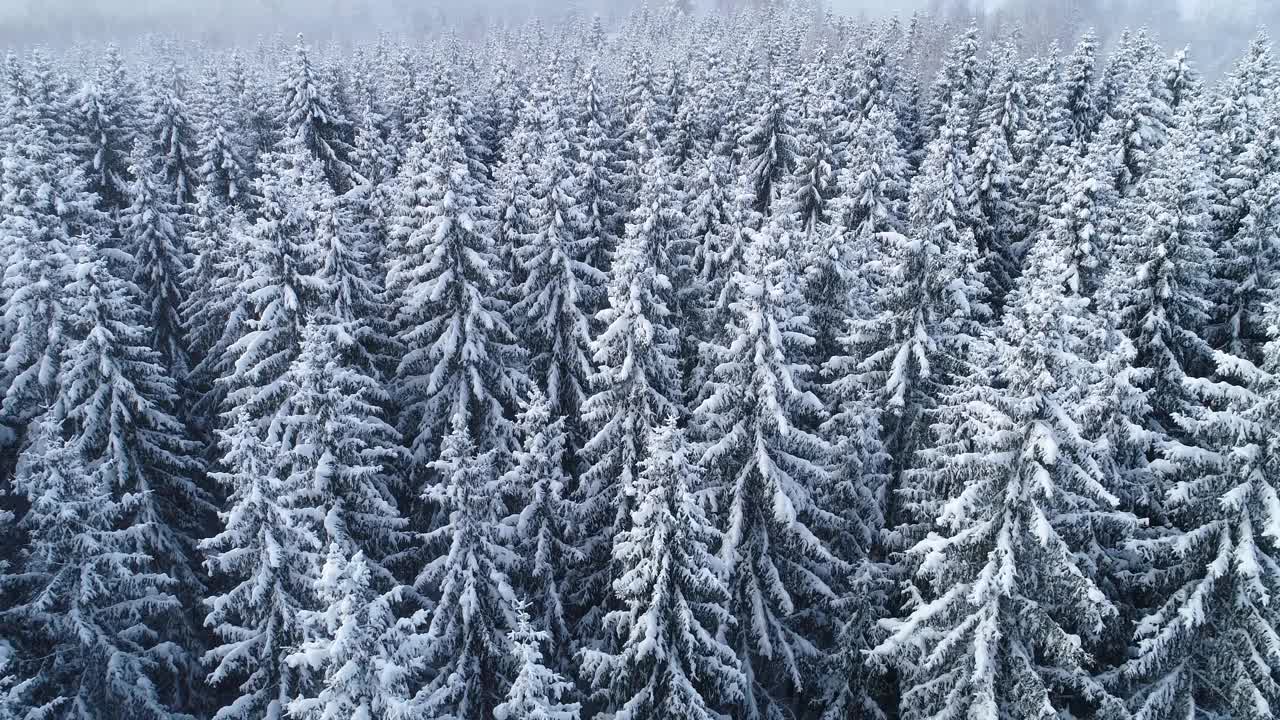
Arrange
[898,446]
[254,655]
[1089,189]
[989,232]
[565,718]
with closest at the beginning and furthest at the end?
[565,718]
[254,655]
[898,446]
[1089,189]
[989,232]

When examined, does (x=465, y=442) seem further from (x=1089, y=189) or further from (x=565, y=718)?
(x=1089, y=189)

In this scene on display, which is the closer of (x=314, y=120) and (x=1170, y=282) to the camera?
(x=1170, y=282)

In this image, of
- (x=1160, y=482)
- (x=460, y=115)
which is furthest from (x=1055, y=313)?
(x=460, y=115)

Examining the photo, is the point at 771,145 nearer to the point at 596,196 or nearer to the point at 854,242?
the point at 596,196

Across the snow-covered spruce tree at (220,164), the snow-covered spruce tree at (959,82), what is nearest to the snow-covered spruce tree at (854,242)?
the snow-covered spruce tree at (959,82)

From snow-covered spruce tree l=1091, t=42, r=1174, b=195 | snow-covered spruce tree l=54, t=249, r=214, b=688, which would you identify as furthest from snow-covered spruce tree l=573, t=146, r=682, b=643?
snow-covered spruce tree l=1091, t=42, r=1174, b=195

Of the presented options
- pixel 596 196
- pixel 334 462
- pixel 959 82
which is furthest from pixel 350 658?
pixel 959 82

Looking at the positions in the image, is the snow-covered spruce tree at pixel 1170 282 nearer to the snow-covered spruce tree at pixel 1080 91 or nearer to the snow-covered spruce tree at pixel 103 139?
the snow-covered spruce tree at pixel 1080 91
